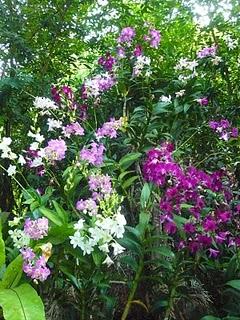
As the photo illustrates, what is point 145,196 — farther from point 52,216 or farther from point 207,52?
point 207,52

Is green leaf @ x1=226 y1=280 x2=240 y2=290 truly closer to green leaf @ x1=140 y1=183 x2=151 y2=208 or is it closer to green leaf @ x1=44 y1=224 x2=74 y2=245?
green leaf @ x1=140 y1=183 x2=151 y2=208

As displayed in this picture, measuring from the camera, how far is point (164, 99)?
9.35ft

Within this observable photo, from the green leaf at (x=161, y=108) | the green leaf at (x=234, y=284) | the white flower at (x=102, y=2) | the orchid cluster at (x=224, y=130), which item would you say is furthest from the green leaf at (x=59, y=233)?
the white flower at (x=102, y=2)

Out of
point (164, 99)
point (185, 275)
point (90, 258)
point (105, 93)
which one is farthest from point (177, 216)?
point (105, 93)

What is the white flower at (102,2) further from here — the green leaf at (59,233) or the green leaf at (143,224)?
the green leaf at (59,233)

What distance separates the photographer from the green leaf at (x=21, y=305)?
1433 mm

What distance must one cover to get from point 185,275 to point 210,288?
1.26 ft

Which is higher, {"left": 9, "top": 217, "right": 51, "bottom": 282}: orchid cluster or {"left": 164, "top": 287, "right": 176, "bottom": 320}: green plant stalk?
{"left": 9, "top": 217, "right": 51, "bottom": 282}: orchid cluster

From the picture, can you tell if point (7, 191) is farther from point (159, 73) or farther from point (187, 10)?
point (187, 10)

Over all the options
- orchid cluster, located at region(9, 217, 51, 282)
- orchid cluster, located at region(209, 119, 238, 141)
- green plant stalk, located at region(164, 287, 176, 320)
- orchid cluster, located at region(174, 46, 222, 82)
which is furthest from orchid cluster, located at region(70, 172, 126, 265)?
orchid cluster, located at region(174, 46, 222, 82)

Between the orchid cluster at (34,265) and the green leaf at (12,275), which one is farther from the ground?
the orchid cluster at (34,265)

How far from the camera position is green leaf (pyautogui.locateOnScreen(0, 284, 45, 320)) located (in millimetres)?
1433

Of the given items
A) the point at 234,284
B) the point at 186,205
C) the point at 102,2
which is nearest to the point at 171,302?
the point at 234,284

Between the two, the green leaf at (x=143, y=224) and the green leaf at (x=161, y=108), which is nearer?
the green leaf at (x=143, y=224)
